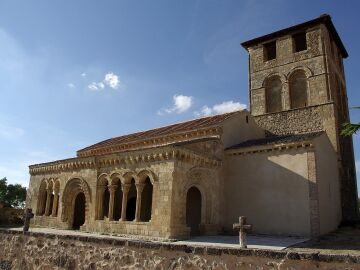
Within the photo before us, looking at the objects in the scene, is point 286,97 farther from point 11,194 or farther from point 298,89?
point 11,194

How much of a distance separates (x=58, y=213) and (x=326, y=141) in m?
15.5

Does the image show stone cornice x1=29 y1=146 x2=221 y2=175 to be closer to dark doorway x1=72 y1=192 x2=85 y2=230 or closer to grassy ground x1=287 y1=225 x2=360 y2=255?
dark doorway x1=72 y1=192 x2=85 y2=230

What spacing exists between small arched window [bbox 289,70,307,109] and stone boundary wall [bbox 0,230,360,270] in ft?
61.4

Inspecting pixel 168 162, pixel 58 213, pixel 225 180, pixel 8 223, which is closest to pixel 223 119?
pixel 225 180

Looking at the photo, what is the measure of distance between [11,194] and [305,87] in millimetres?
37555

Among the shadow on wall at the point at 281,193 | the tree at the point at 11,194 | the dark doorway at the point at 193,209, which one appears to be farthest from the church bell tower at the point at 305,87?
the tree at the point at 11,194

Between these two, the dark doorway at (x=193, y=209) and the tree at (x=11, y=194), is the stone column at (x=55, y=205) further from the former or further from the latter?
the tree at (x=11, y=194)

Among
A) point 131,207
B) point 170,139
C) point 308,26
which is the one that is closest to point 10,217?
point 131,207

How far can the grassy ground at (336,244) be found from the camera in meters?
10.6

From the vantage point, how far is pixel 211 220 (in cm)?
1562

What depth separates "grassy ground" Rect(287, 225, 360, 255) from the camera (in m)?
10.6

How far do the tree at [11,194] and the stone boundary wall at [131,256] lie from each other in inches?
1323

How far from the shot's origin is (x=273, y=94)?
960 inches

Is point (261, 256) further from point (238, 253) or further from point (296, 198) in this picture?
point (296, 198)
